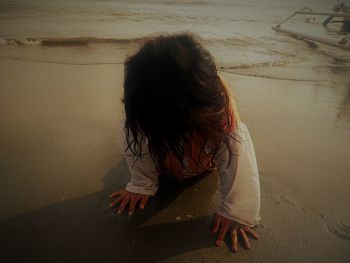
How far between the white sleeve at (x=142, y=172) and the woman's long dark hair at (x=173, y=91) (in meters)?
0.30

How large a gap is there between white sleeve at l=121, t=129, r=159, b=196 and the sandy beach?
0.37 feet

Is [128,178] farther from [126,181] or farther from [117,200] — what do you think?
[117,200]

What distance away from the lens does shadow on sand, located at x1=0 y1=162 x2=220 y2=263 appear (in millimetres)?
1442

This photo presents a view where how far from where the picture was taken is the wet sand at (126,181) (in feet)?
4.89

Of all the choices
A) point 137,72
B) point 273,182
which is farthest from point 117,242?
point 273,182

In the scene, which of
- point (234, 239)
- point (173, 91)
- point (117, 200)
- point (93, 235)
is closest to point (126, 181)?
point (117, 200)

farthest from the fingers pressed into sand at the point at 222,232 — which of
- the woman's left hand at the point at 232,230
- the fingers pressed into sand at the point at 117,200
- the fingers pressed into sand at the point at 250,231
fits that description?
the fingers pressed into sand at the point at 117,200

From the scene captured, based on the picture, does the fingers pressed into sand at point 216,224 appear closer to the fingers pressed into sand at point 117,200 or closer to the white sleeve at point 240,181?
the white sleeve at point 240,181

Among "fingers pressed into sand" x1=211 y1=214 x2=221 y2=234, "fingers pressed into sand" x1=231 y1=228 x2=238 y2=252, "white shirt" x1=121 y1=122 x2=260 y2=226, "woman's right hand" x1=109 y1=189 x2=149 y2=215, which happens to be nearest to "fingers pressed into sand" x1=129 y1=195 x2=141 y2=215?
"woman's right hand" x1=109 y1=189 x2=149 y2=215

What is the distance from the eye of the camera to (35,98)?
317cm

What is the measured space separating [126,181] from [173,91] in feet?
3.46

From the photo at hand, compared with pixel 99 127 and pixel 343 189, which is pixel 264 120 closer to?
pixel 343 189

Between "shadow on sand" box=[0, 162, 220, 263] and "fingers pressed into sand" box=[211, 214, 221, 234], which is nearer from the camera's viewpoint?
"shadow on sand" box=[0, 162, 220, 263]

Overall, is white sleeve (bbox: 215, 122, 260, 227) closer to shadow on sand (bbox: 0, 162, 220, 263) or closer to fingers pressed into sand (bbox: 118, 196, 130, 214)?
shadow on sand (bbox: 0, 162, 220, 263)
